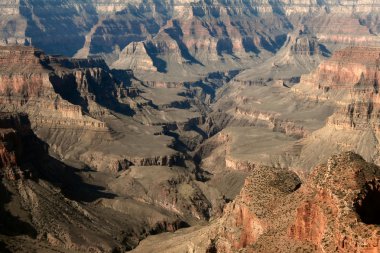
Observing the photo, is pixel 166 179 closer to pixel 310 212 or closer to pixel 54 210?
pixel 54 210

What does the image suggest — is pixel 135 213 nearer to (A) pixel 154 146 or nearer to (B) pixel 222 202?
(B) pixel 222 202

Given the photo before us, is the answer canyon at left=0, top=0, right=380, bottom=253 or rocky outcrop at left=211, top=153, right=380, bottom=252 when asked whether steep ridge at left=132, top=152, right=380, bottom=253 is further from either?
canyon at left=0, top=0, right=380, bottom=253

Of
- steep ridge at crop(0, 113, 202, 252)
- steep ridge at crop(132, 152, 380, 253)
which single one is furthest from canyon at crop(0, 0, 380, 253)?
steep ridge at crop(0, 113, 202, 252)

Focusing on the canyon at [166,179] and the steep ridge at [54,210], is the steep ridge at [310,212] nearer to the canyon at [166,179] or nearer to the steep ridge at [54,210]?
the canyon at [166,179]

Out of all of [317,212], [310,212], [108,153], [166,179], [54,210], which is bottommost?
[108,153]

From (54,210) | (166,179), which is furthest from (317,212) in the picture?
(166,179)

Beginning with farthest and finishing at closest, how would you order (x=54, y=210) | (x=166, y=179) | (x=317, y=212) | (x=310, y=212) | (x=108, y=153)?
(x=108, y=153) < (x=166, y=179) < (x=54, y=210) < (x=310, y=212) < (x=317, y=212)

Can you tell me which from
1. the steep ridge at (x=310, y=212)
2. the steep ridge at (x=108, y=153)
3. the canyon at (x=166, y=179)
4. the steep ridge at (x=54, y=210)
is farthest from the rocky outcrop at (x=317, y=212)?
the steep ridge at (x=108, y=153)

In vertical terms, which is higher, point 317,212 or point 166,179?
point 317,212
